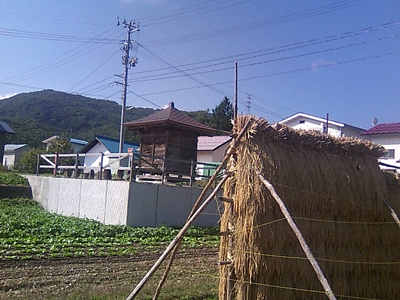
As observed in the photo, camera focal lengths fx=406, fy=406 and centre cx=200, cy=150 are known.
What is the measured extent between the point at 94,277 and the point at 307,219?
14.9ft

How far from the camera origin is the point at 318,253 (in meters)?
6.25

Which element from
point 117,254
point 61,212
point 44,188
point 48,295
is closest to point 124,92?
point 44,188

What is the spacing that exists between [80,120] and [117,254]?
84.2 metres

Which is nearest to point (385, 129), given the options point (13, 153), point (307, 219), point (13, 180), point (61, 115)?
point (13, 180)

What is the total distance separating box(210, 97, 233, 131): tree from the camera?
54.6 meters

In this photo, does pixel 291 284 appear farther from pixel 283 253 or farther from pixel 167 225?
pixel 167 225

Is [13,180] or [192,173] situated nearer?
[192,173]

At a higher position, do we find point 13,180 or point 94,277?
point 13,180

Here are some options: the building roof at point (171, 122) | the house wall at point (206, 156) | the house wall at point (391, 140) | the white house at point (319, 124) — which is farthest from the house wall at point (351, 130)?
the building roof at point (171, 122)

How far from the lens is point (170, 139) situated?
18.7 metres

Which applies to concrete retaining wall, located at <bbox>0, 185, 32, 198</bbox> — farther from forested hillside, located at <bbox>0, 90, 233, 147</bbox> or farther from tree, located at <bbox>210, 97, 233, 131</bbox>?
forested hillside, located at <bbox>0, 90, 233, 147</bbox>

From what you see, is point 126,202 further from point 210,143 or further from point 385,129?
point 210,143

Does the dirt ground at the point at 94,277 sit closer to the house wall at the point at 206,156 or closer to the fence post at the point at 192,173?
the fence post at the point at 192,173

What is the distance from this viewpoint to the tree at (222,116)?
54625 millimetres
